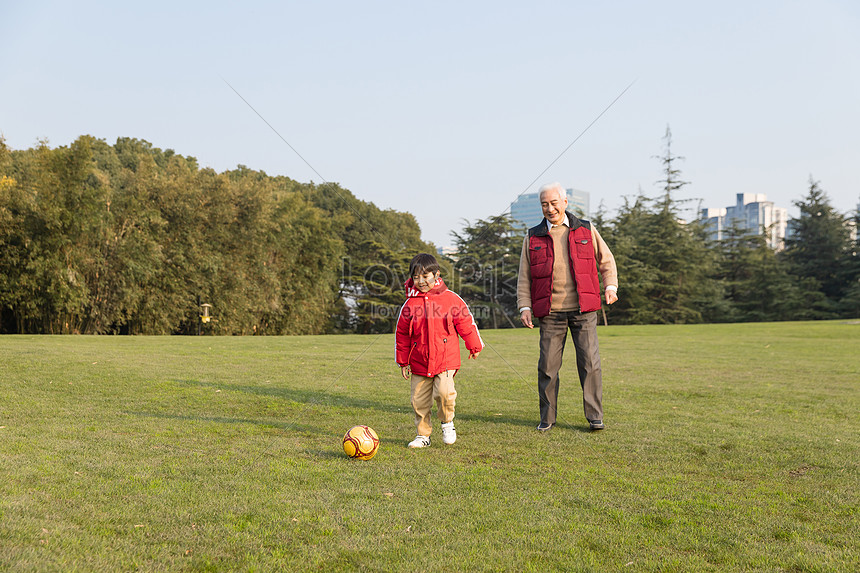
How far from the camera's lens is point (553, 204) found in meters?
5.23

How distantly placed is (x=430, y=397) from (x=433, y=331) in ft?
1.73

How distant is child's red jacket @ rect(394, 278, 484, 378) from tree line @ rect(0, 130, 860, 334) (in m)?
18.2

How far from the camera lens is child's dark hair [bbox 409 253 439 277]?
4.73 meters

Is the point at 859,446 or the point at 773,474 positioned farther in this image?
the point at 859,446

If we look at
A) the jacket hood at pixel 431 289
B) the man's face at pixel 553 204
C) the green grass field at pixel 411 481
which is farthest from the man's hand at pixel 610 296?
the jacket hood at pixel 431 289

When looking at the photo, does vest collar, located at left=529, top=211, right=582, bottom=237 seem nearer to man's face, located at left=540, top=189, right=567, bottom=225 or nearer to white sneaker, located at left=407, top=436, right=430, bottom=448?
man's face, located at left=540, top=189, right=567, bottom=225

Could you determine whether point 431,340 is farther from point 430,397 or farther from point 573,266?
point 573,266

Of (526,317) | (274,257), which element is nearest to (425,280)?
(526,317)

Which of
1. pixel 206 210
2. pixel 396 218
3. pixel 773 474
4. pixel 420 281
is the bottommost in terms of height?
pixel 773 474

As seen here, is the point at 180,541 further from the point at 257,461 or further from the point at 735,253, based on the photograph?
the point at 735,253

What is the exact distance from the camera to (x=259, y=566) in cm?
243

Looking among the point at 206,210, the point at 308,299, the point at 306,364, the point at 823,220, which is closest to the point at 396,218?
the point at 308,299

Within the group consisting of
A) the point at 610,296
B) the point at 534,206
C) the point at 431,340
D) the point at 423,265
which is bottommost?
the point at 431,340

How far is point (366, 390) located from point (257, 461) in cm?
354
